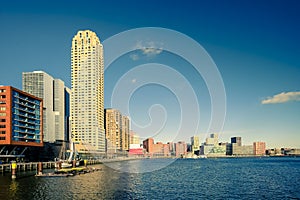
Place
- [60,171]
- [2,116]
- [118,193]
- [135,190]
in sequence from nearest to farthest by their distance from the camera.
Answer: [118,193] → [135,190] → [60,171] → [2,116]

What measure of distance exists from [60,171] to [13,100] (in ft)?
196

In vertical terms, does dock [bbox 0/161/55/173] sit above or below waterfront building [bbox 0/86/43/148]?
below

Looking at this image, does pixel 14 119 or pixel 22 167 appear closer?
pixel 22 167

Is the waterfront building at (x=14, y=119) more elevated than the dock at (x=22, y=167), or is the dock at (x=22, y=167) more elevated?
the waterfront building at (x=14, y=119)

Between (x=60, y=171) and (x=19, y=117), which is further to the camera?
(x=19, y=117)

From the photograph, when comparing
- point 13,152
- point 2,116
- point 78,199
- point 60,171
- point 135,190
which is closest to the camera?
point 78,199

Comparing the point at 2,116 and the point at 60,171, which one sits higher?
the point at 2,116

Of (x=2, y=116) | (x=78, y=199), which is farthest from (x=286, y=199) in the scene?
(x=2, y=116)

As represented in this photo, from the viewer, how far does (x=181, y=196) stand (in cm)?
7656

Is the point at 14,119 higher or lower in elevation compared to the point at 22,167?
higher

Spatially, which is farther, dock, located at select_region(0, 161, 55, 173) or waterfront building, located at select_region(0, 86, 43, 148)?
waterfront building, located at select_region(0, 86, 43, 148)

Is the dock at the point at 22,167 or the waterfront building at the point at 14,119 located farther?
the waterfront building at the point at 14,119

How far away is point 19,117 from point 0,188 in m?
105

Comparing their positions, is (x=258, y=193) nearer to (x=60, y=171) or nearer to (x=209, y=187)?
(x=209, y=187)
